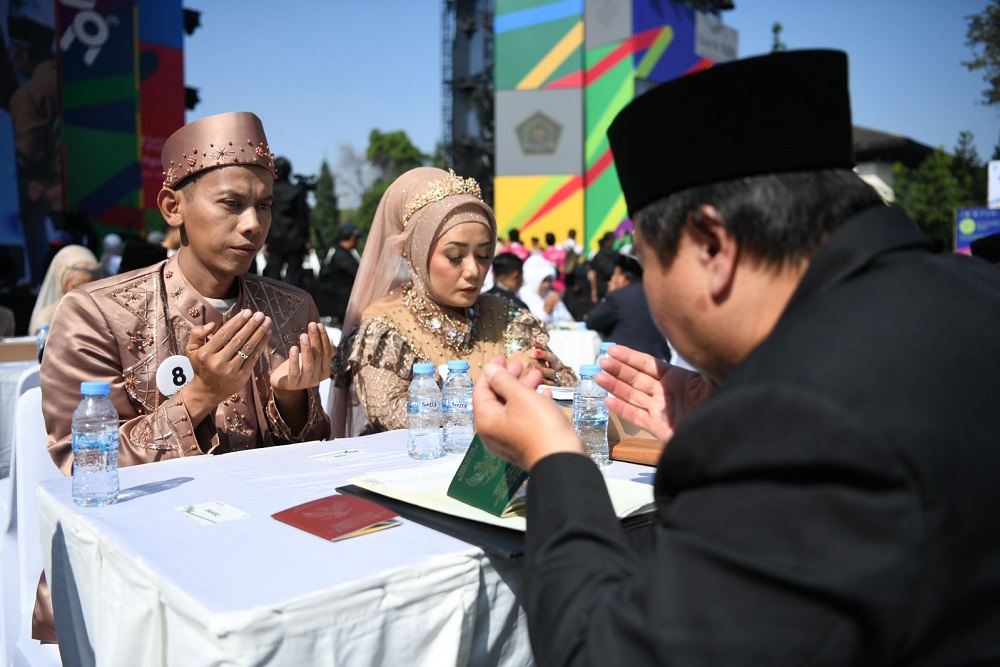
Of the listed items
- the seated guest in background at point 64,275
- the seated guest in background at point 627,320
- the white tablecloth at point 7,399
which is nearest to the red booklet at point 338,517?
the white tablecloth at point 7,399

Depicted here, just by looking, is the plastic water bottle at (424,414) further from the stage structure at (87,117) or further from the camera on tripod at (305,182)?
the stage structure at (87,117)

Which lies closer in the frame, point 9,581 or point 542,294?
point 9,581

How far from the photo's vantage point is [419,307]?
3084mm

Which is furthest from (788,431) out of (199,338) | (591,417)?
(199,338)

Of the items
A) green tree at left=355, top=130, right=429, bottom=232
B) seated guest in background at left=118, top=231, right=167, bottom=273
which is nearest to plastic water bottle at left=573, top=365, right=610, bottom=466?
seated guest in background at left=118, top=231, right=167, bottom=273

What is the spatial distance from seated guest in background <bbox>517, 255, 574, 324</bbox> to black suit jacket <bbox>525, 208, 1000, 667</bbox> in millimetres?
7639

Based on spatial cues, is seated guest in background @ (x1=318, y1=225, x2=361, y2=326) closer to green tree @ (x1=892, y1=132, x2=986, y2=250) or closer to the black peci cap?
the black peci cap

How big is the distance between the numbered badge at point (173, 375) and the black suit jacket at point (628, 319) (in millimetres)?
4865

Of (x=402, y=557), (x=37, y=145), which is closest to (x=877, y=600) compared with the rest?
(x=402, y=557)

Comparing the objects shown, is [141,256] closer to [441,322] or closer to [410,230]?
[410,230]

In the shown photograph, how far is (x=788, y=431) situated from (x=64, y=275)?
573 centimetres

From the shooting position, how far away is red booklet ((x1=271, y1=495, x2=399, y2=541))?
4.41ft

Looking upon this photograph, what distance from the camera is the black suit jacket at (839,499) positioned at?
0.72 meters

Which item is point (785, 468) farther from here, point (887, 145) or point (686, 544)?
point (887, 145)
